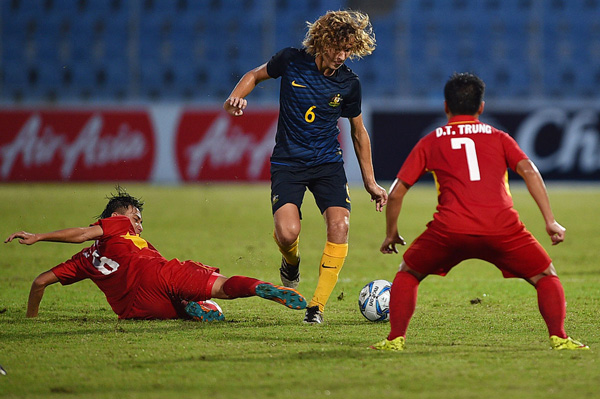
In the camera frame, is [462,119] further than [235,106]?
No

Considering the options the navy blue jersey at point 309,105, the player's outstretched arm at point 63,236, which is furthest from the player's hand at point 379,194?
the player's outstretched arm at point 63,236

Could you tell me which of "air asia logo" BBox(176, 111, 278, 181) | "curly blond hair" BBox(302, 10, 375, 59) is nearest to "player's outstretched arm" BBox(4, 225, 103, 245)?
"curly blond hair" BBox(302, 10, 375, 59)

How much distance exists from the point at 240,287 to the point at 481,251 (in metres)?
1.58

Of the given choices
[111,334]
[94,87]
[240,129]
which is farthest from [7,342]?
[94,87]

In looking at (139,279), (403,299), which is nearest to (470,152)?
(403,299)

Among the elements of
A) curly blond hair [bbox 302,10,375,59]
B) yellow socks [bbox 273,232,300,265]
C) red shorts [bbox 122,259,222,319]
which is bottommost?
red shorts [bbox 122,259,222,319]

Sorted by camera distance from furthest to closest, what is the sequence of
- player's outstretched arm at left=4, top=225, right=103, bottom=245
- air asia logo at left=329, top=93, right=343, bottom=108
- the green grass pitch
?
1. air asia logo at left=329, top=93, right=343, bottom=108
2. player's outstretched arm at left=4, top=225, right=103, bottom=245
3. the green grass pitch

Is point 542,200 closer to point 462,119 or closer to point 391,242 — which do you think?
point 462,119

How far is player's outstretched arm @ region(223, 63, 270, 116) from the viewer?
530 centimetres

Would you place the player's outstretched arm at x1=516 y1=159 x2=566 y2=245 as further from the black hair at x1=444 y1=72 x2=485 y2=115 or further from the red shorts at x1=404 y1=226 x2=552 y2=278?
the black hair at x1=444 y1=72 x2=485 y2=115

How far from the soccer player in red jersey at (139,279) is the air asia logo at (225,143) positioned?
1363 cm

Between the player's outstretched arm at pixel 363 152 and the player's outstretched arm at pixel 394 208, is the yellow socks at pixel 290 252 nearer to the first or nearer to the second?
the player's outstretched arm at pixel 363 152

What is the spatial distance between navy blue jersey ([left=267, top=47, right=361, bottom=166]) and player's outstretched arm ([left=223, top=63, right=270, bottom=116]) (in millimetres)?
106

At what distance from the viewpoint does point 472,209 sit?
13.4 feet
